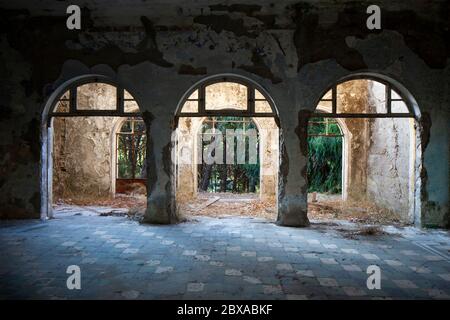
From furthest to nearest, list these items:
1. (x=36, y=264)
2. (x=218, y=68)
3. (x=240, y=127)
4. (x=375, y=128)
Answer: (x=240, y=127) → (x=375, y=128) → (x=218, y=68) → (x=36, y=264)

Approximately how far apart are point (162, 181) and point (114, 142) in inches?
210

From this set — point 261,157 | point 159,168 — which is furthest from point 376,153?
point 159,168

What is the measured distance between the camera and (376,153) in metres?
9.74

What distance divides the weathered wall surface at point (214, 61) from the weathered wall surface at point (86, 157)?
4003 millimetres

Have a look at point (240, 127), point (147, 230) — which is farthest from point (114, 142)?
point (240, 127)

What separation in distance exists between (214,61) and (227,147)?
9959 mm

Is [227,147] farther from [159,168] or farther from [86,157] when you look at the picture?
[159,168]

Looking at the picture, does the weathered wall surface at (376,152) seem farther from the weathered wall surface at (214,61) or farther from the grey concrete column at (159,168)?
the grey concrete column at (159,168)

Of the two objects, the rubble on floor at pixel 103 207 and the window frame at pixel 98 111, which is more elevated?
the window frame at pixel 98 111

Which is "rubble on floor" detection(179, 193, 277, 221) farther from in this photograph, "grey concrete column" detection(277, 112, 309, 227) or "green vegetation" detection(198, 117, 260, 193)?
"green vegetation" detection(198, 117, 260, 193)

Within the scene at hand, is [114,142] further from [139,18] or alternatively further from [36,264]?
[36,264]

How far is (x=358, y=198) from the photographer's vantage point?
1070 cm

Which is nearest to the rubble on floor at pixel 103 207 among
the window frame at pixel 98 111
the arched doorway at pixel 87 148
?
the arched doorway at pixel 87 148

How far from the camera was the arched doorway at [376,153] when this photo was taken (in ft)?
22.3
